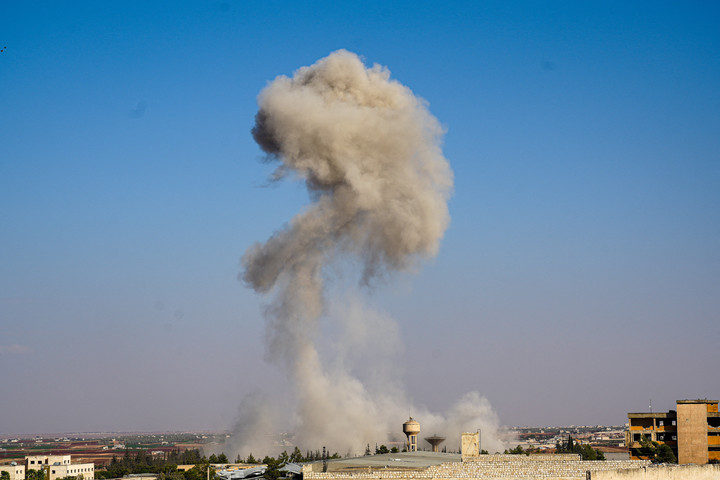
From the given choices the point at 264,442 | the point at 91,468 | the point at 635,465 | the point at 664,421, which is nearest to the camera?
the point at 635,465

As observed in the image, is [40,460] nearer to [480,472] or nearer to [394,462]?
[394,462]

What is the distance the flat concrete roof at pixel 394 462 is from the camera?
52.5 meters

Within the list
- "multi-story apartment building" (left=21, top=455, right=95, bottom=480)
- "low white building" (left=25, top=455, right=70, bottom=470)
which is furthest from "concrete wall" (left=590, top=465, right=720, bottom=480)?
"low white building" (left=25, top=455, right=70, bottom=470)

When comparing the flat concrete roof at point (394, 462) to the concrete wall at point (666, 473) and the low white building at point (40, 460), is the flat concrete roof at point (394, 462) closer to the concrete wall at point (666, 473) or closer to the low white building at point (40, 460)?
the concrete wall at point (666, 473)

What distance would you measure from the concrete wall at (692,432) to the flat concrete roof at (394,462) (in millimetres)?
37250

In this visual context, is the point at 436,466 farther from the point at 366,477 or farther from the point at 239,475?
the point at 239,475

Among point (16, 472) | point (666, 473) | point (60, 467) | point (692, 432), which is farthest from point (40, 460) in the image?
point (666, 473)

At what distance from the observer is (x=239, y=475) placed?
65125 millimetres

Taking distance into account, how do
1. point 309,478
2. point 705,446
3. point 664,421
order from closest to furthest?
point 309,478, point 705,446, point 664,421

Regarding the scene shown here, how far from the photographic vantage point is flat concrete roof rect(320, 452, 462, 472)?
172 ft

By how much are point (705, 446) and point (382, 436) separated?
46277mm

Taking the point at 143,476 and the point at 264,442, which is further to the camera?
the point at 264,442

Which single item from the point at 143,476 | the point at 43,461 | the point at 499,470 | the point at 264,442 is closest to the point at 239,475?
the point at 499,470

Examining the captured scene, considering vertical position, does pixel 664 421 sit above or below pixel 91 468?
above
